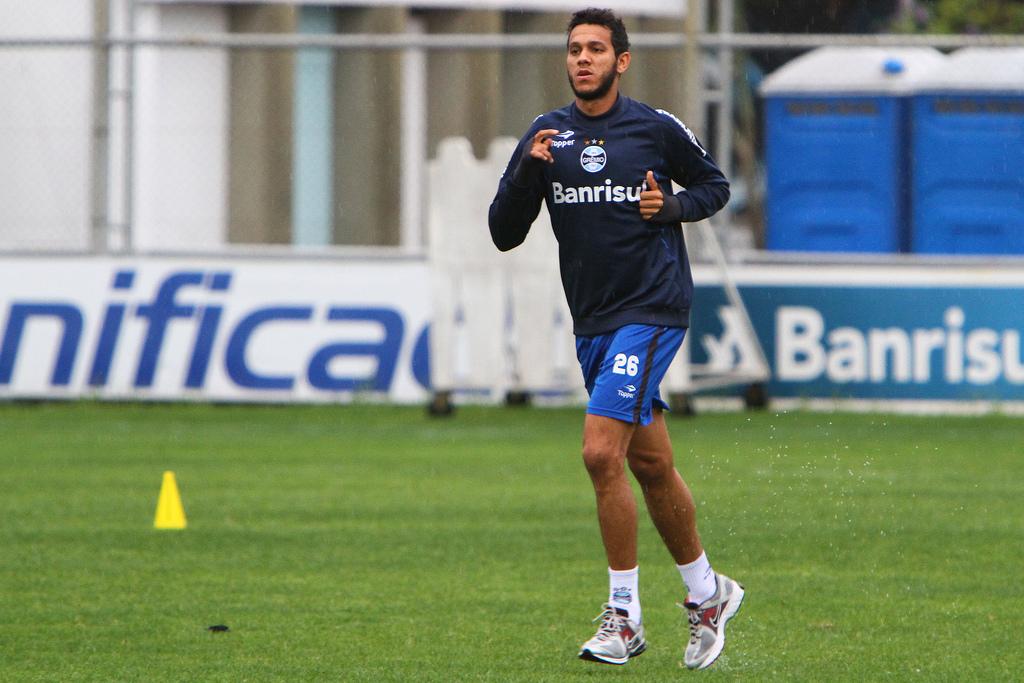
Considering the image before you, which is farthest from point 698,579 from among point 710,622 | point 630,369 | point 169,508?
point 169,508

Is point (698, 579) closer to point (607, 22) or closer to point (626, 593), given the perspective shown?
point (626, 593)

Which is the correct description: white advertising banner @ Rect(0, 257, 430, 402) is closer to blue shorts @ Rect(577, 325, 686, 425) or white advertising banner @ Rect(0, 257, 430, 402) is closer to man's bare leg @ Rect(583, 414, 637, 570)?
blue shorts @ Rect(577, 325, 686, 425)

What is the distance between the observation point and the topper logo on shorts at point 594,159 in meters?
6.54

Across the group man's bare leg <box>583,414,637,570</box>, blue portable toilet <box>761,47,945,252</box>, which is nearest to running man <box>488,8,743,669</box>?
man's bare leg <box>583,414,637,570</box>

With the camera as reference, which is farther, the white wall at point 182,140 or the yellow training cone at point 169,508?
the white wall at point 182,140

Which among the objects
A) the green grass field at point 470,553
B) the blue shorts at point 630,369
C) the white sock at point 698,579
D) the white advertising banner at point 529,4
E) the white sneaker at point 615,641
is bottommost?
the green grass field at point 470,553

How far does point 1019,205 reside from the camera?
16688mm

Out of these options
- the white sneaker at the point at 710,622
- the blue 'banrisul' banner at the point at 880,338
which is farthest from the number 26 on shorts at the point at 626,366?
the blue 'banrisul' banner at the point at 880,338

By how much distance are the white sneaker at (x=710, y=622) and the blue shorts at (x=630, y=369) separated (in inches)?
23.3

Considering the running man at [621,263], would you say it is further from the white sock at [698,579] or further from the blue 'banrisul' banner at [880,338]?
the blue 'banrisul' banner at [880,338]

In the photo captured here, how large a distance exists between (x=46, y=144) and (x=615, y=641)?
50.4 ft

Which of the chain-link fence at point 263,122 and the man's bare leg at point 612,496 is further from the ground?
the chain-link fence at point 263,122

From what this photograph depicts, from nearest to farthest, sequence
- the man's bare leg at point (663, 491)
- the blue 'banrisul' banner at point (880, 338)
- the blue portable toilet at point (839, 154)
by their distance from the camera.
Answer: the man's bare leg at point (663, 491)
the blue 'banrisul' banner at point (880, 338)
the blue portable toilet at point (839, 154)

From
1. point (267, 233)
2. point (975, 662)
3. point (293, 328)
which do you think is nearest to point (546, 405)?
point (293, 328)
